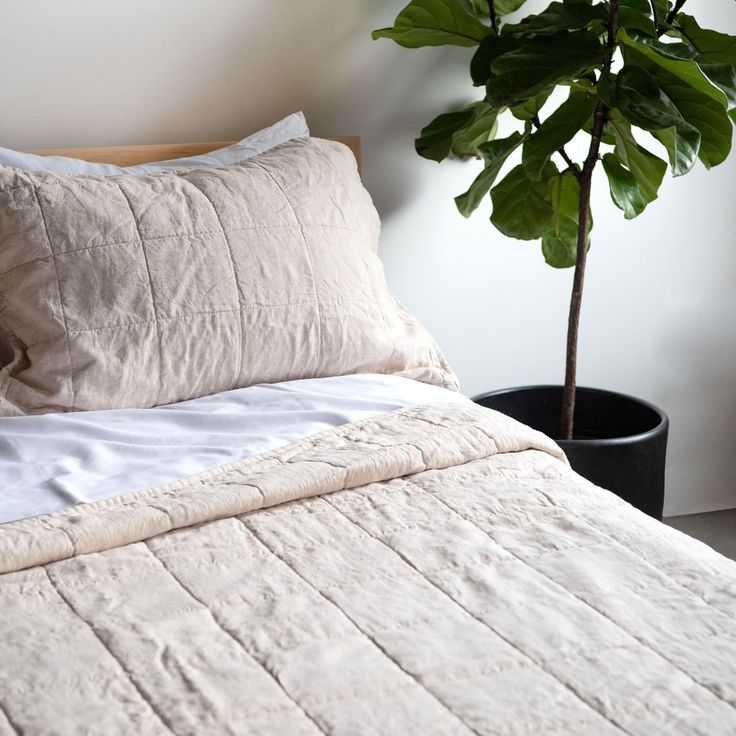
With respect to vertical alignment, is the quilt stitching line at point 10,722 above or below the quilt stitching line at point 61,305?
below

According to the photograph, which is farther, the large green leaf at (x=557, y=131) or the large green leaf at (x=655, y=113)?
the large green leaf at (x=557, y=131)

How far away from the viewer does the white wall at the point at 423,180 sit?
6.38 ft

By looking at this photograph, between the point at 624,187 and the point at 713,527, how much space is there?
3.27ft

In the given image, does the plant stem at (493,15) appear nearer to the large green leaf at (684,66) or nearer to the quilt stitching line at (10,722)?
the large green leaf at (684,66)

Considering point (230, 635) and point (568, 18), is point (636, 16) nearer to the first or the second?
point (568, 18)

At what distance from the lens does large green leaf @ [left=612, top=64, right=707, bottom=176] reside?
5.58ft

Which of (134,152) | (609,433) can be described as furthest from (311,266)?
(609,433)

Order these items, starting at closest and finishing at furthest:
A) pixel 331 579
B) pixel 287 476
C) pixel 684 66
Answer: pixel 331 579
pixel 287 476
pixel 684 66

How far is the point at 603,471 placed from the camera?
6.59 ft

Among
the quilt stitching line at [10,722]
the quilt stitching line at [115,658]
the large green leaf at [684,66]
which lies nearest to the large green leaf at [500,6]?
the large green leaf at [684,66]

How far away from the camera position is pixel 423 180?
227 centimetres

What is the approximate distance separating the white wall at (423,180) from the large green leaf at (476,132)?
0.09 metres

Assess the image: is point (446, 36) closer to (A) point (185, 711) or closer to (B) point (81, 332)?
(B) point (81, 332)

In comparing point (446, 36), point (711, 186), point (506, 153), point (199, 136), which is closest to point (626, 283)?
point (711, 186)
